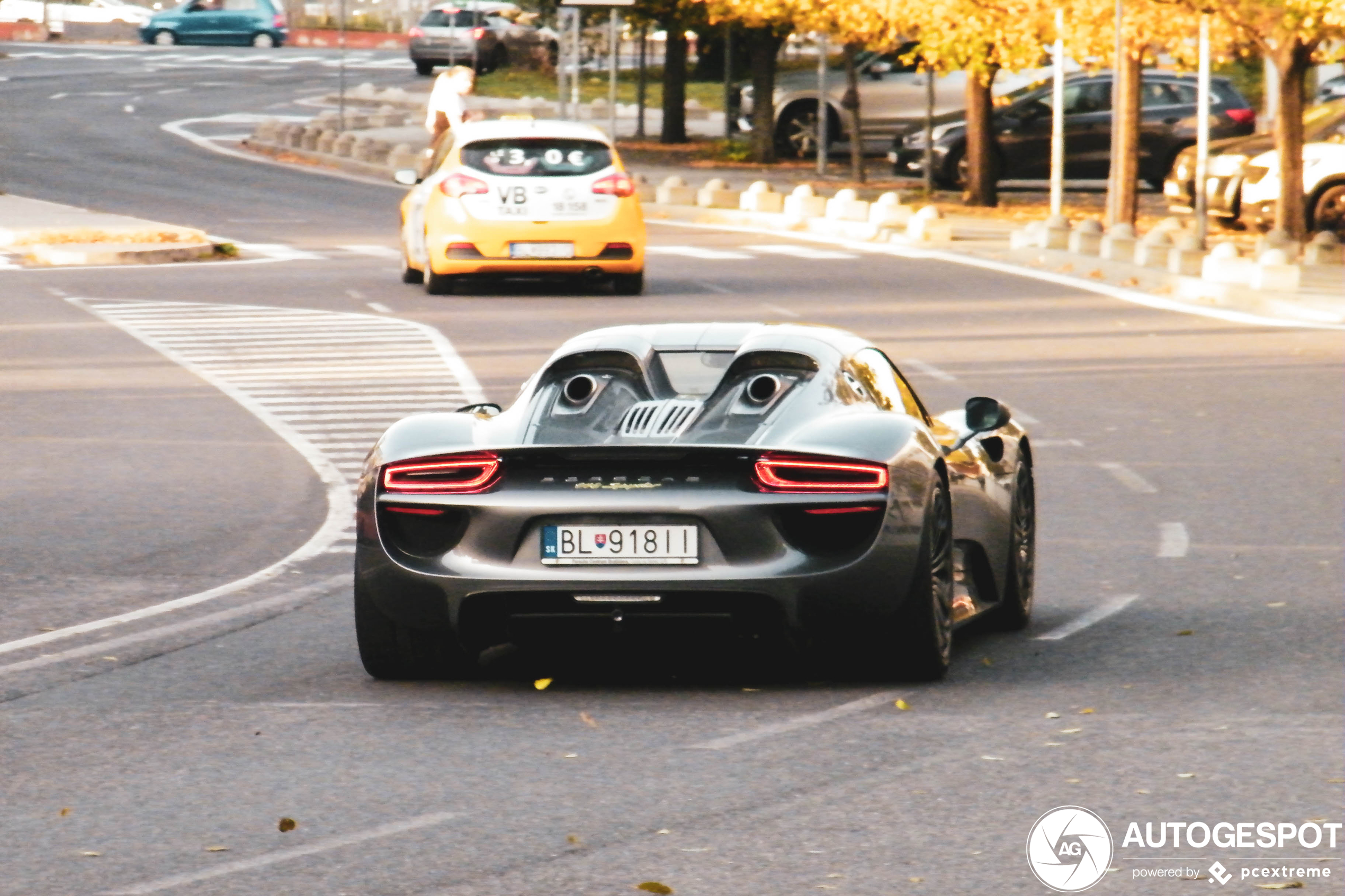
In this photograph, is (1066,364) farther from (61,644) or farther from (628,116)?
(628,116)

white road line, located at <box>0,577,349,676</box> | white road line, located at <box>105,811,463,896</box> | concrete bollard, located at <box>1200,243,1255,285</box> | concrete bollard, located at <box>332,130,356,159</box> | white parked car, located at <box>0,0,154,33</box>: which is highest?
white parked car, located at <box>0,0,154,33</box>

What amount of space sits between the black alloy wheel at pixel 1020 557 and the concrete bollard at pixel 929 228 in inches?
867

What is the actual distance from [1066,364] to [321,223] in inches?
653

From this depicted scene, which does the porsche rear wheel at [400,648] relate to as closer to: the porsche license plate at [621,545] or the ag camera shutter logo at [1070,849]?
the porsche license plate at [621,545]

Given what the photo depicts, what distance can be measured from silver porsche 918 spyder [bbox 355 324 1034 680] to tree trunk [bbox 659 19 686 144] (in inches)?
1595

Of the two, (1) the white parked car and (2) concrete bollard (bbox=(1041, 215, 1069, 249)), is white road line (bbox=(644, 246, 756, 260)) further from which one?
(1) the white parked car

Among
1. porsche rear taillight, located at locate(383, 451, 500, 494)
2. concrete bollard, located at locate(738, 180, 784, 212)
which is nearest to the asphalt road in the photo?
porsche rear taillight, located at locate(383, 451, 500, 494)

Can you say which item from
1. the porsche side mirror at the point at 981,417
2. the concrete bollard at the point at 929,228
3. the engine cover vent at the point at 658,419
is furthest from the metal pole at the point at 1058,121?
the engine cover vent at the point at 658,419

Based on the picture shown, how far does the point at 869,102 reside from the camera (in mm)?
47094

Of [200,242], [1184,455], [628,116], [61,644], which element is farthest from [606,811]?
[628,116]

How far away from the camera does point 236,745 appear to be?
7.39 m

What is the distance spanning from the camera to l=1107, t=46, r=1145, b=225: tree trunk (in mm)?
31062

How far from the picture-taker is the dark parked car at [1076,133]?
40.0 m
